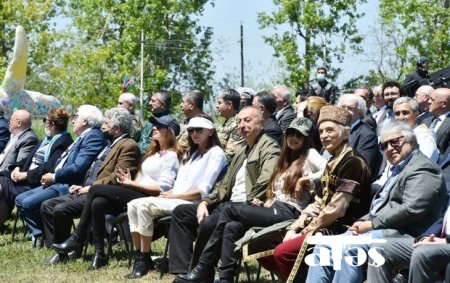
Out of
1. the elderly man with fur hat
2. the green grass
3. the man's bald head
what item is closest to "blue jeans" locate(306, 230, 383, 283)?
the elderly man with fur hat

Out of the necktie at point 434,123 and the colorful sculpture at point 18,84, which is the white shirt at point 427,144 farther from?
the colorful sculpture at point 18,84

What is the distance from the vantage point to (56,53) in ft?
128

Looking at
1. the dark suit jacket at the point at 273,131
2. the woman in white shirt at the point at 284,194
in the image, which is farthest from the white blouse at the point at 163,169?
the woman in white shirt at the point at 284,194

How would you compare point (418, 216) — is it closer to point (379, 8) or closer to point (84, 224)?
point (84, 224)

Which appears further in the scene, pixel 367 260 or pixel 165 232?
pixel 165 232

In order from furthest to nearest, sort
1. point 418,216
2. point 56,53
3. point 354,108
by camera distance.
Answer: point 56,53
point 354,108
point 418,216

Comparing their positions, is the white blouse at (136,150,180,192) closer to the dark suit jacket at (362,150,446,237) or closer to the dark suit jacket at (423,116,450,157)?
the dark suit jacket at (423,116,450,157)

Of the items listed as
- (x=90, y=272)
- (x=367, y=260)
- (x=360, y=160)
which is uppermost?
(x=360, y=160)

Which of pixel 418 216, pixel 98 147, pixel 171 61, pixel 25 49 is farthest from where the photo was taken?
pixel 171 61

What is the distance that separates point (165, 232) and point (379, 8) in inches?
540

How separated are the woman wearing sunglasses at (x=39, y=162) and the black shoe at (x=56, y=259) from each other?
4.54 feet

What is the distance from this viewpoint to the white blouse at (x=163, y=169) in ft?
29.6

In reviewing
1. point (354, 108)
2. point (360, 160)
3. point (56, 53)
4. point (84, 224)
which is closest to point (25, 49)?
point (84, 224)

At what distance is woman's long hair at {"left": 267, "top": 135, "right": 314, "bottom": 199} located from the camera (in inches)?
287
